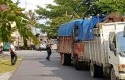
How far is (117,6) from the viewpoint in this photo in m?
20.1

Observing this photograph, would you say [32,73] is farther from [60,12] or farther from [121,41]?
[60,12]

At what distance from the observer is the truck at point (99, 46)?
12062mm

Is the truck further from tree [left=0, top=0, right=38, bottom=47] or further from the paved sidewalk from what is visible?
tree [left=0, top=0, right=38, bottom=47]

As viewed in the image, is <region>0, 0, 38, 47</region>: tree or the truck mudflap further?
the truck mudflap

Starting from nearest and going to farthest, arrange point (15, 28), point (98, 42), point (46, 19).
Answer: point (15, 28)
point (98, 42)
point (46, 19)

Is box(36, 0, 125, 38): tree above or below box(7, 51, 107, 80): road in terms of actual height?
above

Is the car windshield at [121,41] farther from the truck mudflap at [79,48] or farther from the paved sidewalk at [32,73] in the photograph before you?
the truck mudflap at [79,48]

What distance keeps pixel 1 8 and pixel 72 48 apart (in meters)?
20.3

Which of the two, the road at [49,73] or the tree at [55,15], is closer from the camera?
the road at [49,73]

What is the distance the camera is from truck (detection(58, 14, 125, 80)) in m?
12.1

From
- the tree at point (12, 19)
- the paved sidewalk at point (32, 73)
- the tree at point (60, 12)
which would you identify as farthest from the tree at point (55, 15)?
the tree at point (12, 19)

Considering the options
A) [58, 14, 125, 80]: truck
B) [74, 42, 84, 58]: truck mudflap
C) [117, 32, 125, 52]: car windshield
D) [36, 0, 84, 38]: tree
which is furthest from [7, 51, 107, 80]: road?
[36, 0, 84, 38]: tree

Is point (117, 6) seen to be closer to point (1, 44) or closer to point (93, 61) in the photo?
point (93, 61)

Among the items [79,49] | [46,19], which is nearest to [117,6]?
[79,49]
